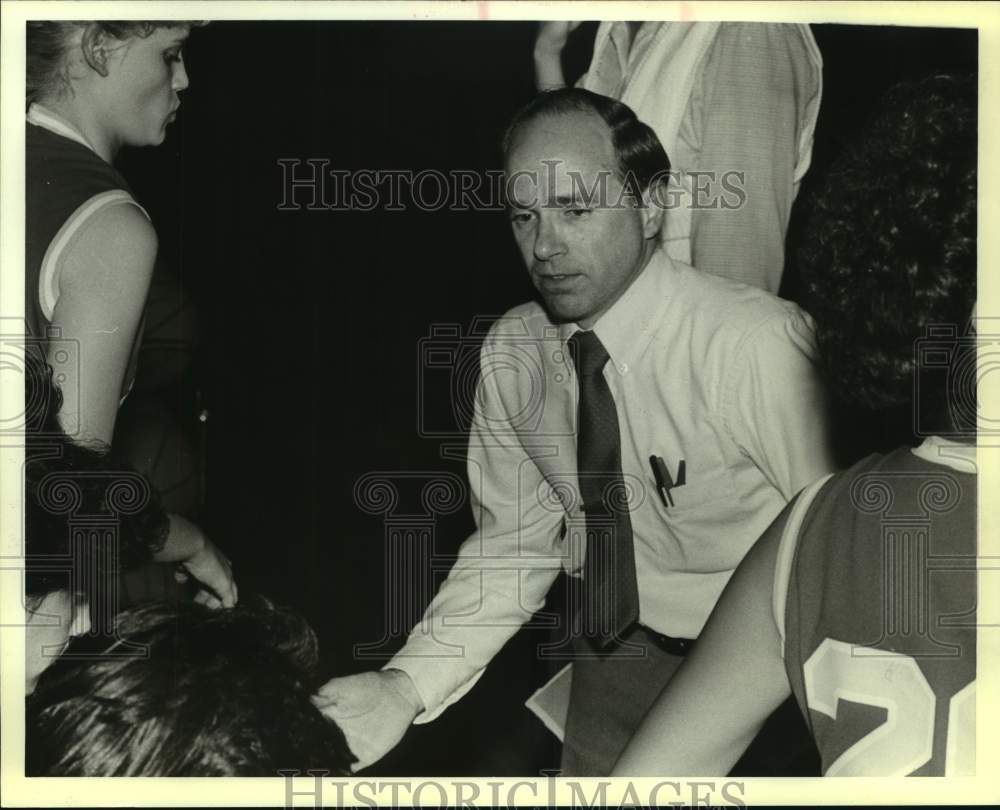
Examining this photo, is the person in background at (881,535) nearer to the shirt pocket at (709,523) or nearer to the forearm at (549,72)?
the shirt pocket at (709,523)

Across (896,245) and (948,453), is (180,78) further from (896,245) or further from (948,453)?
(948,453)

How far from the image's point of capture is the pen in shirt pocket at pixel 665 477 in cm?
208

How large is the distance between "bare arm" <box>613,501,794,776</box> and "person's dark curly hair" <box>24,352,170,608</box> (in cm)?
97

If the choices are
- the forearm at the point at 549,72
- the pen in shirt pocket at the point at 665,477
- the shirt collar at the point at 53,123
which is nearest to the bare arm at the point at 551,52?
the forearm at the point at 549,72

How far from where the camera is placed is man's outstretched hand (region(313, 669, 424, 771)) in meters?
2.12

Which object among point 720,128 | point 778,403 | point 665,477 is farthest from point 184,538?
point 720,128

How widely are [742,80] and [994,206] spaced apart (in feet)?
1.77

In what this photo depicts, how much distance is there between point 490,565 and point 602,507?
0.23m

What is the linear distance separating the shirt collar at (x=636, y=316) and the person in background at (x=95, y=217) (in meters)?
0.82

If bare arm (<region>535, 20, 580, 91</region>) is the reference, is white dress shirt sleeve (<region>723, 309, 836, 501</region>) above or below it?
below

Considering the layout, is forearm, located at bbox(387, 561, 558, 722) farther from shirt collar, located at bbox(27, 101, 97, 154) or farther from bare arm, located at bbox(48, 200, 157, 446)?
shirt collar, located at bbox(27, 101, 97, 154)

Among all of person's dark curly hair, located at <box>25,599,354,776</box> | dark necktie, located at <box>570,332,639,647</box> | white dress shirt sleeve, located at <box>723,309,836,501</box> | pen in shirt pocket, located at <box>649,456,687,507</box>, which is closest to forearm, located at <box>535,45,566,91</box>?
dark necktie, located at <box>570,332,639,647</box>

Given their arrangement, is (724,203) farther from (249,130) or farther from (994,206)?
(249,130)

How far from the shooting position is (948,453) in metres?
2.14
